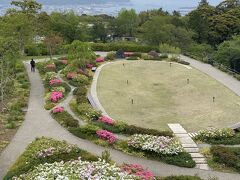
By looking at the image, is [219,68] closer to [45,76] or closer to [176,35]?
[176,35]

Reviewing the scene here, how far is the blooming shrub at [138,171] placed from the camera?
1758 centimetres

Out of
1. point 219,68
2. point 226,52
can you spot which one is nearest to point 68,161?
point 219,68

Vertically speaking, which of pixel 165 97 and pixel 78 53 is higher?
pixel 78 53

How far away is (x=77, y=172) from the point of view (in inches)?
656

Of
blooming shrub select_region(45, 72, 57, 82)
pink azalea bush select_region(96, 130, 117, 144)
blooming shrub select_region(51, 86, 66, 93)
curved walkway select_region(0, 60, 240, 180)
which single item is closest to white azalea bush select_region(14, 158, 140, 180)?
curved walkway select_region(0, 60, 240, 180)

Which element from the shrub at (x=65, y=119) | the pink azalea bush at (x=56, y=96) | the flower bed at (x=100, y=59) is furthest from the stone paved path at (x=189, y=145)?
the flower bed at (x=100, y=59)

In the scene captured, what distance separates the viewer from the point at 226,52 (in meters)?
50.2

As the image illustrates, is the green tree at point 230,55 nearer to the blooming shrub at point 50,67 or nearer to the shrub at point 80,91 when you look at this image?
the blooming shrub at point 50,67

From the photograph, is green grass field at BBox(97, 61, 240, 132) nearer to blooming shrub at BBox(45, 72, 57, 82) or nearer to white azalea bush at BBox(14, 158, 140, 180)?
blooming shrub at BBox(45, 72, 57, 82)

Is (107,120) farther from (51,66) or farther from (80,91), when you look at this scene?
(51,66)

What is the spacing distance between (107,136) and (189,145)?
15.3ft

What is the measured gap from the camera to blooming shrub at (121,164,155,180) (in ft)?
57.7

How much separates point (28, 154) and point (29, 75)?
21965mm

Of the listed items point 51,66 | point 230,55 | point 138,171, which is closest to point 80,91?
point 51,66
